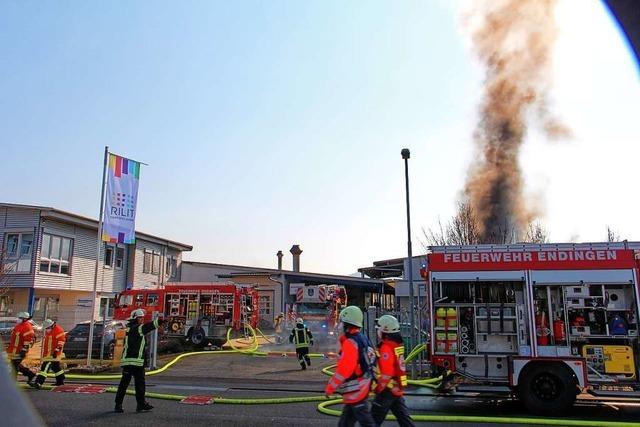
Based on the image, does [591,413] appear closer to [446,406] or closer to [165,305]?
[446,406]

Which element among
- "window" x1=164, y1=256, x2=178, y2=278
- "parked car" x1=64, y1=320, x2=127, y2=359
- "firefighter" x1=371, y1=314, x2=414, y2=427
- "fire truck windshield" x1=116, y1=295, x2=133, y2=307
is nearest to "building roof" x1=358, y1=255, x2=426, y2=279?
"window" x1=164, y1=256, x2=178, y2=278

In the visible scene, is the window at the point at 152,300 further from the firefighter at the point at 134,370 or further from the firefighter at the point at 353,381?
the firefighter at the point at 353,381

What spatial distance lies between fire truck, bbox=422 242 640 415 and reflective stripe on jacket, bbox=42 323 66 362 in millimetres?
7738

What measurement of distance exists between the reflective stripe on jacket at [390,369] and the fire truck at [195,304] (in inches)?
656

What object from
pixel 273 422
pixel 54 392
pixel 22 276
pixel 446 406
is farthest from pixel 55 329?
pixel 22 276

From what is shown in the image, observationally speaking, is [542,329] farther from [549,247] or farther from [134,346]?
[134,346]

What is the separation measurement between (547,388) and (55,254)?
24.7 meters

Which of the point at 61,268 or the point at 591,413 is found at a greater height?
the point at 61,268

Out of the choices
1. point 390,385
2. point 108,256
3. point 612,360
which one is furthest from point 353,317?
point 108,256

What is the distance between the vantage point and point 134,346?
919 centimetres

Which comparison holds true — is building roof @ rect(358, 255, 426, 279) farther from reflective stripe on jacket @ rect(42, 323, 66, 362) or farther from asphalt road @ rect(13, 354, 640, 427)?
reflective stripe on jacket @ rect(42, 323, 66, 362)

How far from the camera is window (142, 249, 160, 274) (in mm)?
Answer: 34062

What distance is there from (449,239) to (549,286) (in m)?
18.0

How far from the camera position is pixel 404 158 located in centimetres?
1462
